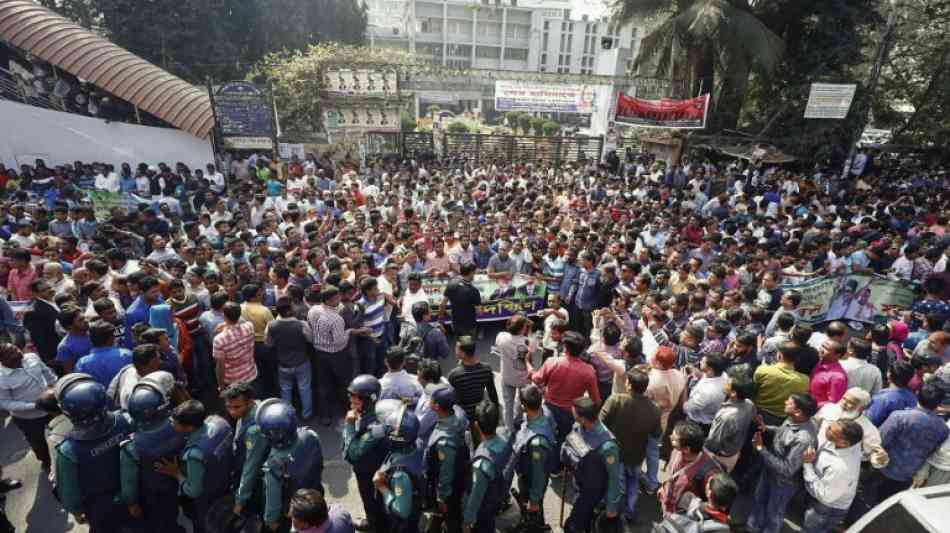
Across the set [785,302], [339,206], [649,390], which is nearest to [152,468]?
[649,390]

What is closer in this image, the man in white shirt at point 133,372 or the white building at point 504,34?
the man in white shirt at point 133,372

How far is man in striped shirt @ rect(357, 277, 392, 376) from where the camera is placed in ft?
17.6

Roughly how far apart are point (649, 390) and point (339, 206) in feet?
26.8

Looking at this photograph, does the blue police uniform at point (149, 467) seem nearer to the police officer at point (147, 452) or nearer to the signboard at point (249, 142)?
the police officer at point (147, 452)

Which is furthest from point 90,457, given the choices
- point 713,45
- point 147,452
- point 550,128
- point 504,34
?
point 504,34

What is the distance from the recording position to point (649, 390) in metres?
4.17

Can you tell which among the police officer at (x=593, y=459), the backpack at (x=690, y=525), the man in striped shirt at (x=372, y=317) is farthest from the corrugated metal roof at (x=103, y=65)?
the backpack at (x=690, y=525)

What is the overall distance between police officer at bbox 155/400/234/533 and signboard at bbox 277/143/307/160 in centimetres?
1450

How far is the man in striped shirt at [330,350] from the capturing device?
491 cm

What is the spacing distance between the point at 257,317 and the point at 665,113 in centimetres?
1697

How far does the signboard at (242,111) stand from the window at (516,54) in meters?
53.3

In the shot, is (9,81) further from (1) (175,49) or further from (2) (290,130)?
(1) (175,49)

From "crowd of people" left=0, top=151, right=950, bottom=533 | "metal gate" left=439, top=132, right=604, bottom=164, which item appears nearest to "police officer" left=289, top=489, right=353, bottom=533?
"crowd of people" left=0, top=151, right=950, bottom=533

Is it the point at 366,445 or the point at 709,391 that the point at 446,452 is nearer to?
the point at 366,445
